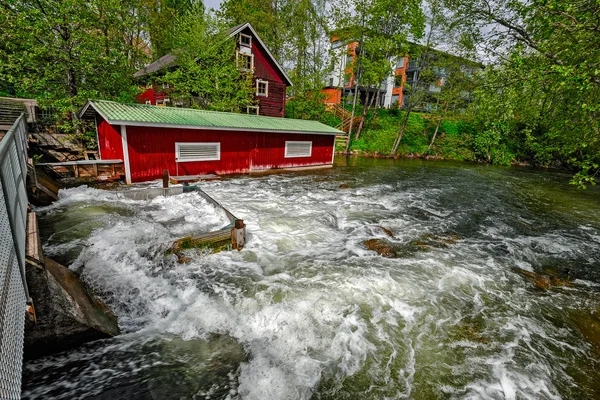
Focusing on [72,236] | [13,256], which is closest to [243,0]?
[72,236]

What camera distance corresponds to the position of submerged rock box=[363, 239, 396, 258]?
23.4 ft

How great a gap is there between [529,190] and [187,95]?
24781 mm

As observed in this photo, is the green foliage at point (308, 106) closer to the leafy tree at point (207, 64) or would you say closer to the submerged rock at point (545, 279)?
the leafy tree at point (207, 64)

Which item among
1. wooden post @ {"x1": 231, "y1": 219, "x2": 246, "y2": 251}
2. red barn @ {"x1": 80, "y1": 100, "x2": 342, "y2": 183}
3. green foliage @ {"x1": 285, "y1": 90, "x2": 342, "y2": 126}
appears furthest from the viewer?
green foliage @ {"x1": 285, "y1": 90, "x2": 342, "y2": 126}

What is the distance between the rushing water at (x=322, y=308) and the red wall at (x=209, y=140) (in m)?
2.91

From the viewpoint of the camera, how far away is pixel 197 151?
13.8 meters

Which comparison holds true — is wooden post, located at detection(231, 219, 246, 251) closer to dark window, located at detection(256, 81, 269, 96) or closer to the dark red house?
the dark red house

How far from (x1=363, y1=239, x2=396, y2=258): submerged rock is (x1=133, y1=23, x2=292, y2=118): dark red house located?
1819 centimetres

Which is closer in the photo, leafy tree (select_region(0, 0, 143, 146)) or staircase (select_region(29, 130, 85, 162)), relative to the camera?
leafy tree (select_region(0, 0, 143, 146))

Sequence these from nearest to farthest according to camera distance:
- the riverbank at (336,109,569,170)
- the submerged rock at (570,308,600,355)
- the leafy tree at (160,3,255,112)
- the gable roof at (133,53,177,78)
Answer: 1. the submerged rock at (570,308,600,355)
2. the leafy tree at (160,3,255,112)
3. the gable roof at (133,53,177,78)
4. the riverbank at (336,109,569,170)

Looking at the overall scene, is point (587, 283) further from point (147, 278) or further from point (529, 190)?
point (529, 190)

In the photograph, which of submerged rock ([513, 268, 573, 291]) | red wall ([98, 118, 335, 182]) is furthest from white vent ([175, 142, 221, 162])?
submerged rock ([513, 268, 573, 291])

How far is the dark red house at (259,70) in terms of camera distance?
2100 cm

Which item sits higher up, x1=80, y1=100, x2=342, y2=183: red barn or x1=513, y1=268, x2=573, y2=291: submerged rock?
x1=80, y1=100, x2=342, y2=183: red barn
